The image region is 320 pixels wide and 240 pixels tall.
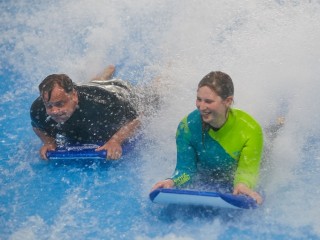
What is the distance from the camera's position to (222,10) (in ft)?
21.7

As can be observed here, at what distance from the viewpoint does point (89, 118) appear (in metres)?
4.00

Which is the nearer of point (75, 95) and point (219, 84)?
point (219, 84)

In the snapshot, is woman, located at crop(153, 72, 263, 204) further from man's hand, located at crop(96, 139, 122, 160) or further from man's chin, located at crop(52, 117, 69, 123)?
man's chin, located at crop(52, 117, 69, 123)

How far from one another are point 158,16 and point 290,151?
3895mm

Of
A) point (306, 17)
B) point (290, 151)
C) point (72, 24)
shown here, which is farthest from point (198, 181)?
point (72, 24)

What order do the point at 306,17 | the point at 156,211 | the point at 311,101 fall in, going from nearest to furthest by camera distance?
1. the point at 156,211
2. the point at 311,101
3. the point at 306,17

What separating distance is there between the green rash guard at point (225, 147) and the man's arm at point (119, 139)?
2.65 feet

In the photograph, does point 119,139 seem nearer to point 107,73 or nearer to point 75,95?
point 75,95

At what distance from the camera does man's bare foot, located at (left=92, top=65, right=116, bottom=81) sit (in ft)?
17.5

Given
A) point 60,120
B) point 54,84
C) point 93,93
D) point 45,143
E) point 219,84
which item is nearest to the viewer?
point 219,84

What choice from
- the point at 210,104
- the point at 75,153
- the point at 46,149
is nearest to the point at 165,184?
the point at 210,104

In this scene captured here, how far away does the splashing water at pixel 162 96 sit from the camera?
11.4ft

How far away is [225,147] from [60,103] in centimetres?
156

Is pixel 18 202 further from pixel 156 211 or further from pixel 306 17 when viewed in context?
pixel 306 17
